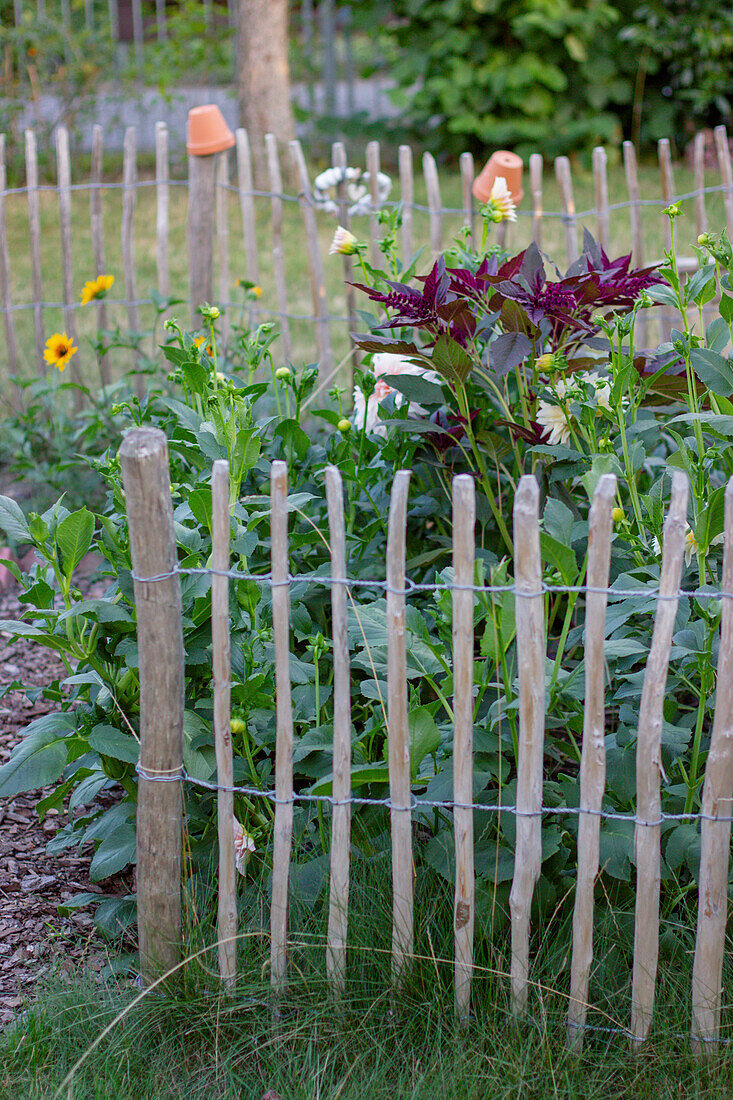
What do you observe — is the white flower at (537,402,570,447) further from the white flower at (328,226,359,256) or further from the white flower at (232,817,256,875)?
the white flower at (232,817,256,875)

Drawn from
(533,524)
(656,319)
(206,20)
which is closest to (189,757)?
(533,524)

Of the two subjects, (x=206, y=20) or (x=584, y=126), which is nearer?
(x=584, y=126)

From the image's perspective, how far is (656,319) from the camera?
4.12 meters

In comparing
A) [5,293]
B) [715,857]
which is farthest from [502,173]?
[715,857]

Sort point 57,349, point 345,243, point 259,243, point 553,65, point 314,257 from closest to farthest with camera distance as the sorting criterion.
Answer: point 345,243
point 57,349
point 314,257
point 259,243
point 553,65

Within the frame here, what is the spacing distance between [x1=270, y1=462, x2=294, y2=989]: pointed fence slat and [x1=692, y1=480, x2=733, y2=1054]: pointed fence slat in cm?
58

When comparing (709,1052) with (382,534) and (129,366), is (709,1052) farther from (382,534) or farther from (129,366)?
(129,366)

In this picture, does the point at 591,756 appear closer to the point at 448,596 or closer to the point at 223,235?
the point at 448,596

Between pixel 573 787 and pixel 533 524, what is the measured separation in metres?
0.48

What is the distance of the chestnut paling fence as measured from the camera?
1.33 metres

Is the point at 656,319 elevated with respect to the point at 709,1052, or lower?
elevated

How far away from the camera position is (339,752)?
1.43 m

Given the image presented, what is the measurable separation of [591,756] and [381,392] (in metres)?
0.98

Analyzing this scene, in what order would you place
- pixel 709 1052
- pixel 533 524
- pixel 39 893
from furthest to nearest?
pixel 39 893 → pixel 709 1052 → pixel 533 524
